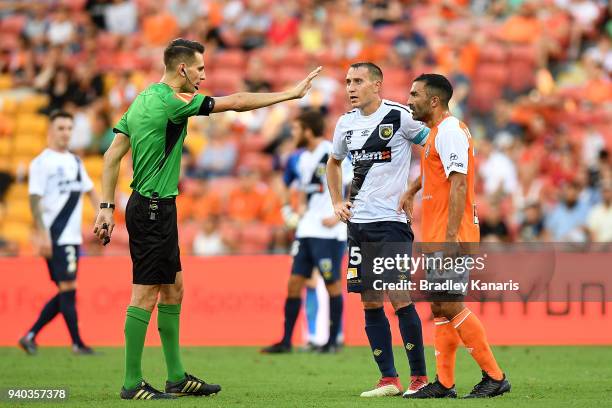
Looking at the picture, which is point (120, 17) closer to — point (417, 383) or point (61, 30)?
point (61, 30)

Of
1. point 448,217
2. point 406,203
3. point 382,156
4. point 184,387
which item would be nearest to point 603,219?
point 406,203

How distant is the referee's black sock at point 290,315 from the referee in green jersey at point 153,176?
14.7 feet

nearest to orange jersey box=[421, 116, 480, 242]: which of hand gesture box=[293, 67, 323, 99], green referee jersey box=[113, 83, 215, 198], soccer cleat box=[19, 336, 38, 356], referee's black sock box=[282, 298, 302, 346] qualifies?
hand gesture box=[293, 67, 323, 99]

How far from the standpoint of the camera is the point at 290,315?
13.3m

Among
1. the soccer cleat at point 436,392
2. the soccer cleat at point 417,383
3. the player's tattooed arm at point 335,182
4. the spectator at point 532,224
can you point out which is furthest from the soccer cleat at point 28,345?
the spectator at point 532,224

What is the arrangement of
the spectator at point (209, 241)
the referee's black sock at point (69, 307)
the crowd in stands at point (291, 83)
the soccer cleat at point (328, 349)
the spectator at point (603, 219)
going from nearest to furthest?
the referee's black sock at point (69, 307)
the soccer cleat at point (328, 349)
the spectator at point (603, 219)
the spectator at point (209, 241)
the crowd in stands at point (291, 83)

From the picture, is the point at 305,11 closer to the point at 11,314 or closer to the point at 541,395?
the point at 11,314

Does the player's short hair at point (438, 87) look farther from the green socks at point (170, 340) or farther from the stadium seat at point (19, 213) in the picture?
the stadium seat at point (19, 213)

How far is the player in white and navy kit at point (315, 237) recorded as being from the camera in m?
13.3

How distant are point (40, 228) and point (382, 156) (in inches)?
195

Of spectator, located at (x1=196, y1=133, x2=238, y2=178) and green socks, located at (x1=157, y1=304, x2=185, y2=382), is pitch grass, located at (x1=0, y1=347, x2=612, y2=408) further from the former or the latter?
spectator, located at (x1=196, y1=133, x2=238, y2=178)

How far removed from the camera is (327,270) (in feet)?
43.5

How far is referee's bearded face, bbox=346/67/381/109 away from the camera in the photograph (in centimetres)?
904

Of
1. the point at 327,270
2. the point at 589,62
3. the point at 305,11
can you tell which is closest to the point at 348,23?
the point at 305,11
